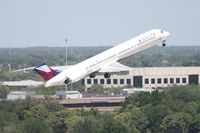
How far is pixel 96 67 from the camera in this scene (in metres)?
148

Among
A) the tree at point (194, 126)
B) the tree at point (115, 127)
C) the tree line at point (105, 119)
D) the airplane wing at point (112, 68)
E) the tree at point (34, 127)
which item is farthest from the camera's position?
the tree at point (194, 126)

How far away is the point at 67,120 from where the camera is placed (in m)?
177

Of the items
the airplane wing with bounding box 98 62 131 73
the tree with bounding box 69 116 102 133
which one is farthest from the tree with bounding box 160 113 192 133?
the airplane wing with bounding box 98 62 131 73

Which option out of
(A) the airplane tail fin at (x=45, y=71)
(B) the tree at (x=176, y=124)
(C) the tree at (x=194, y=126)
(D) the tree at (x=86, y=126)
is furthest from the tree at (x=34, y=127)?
(C) the tree at (x=194, y=126)

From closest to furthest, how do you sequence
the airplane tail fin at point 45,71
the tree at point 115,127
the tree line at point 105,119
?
the airplane tail fin at point 45,71, the tree line at point 105,119, the tree at point 115,127

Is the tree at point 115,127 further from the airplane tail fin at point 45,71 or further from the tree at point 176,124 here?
the airplane tail fin at point 45,71

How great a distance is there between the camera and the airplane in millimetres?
144000

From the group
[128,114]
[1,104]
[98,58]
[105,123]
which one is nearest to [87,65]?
[98,58]

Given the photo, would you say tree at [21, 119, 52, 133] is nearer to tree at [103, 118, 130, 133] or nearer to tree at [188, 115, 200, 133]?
tree at [103, 118, 130, 133]

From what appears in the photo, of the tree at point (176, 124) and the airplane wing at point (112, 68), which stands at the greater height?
the airplane wing at point (112, 68)

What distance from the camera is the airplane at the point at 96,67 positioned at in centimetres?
14400

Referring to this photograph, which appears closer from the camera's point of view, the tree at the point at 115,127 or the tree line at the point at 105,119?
the tree line at the point at 105,119

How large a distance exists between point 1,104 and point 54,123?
31.7 metres

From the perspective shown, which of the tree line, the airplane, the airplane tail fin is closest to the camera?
the airplane tail fin
